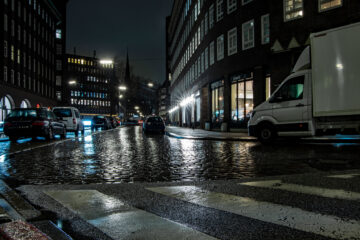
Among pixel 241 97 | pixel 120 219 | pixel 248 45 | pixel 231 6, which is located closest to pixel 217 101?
pixel 241 97

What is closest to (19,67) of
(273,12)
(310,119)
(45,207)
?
(273,12)

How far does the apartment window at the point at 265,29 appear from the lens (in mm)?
21469

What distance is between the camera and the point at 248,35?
23203 millimetres

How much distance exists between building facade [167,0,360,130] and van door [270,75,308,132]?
24.1 feet

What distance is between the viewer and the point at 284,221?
326 centimetres

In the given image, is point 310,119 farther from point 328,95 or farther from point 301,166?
point 301,166

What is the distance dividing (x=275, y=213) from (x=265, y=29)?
20.2 metres

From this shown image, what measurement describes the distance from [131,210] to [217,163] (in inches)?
173

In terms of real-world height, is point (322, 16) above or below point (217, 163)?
above

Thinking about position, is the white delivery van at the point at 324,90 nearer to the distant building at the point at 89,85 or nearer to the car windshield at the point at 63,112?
the car windshield at the point at 63,112

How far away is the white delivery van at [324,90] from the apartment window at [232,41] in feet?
42.6

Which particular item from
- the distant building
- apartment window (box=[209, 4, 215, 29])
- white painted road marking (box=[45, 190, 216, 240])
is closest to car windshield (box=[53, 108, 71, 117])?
apartment window (box=[209, 4, 215, 29])

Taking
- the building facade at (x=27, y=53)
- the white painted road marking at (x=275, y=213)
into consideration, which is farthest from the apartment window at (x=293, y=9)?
the building facade at (x=27, y=53)

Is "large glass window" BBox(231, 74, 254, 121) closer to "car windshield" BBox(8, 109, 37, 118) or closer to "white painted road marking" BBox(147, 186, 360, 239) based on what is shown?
"car windshield" BBox(8, 109, 37, 118)
